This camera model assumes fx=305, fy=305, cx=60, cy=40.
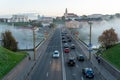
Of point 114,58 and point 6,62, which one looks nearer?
point 6,62

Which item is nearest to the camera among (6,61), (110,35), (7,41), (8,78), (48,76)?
(8,78)

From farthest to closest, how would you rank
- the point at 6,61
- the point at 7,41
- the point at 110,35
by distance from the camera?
1. the point at 110,35
2. the point at 7,41
3. the point at 6,61

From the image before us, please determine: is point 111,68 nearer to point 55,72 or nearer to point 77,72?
point 77,72

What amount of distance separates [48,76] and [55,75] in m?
1.01

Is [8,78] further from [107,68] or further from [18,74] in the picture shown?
[107,68]

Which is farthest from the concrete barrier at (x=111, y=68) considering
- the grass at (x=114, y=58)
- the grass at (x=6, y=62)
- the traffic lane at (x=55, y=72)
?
the grass at (x=6, y=62)

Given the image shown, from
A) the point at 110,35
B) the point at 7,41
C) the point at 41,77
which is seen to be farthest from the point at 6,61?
the point at 110,35

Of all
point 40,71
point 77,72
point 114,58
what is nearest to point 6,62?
point 40,71

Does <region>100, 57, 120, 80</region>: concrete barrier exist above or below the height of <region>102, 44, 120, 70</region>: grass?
below

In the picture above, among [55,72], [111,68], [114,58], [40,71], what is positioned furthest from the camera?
[114,58]

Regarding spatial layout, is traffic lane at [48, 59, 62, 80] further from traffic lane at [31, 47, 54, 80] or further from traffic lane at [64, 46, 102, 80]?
traffic lane at [64, 46, 102, 80]

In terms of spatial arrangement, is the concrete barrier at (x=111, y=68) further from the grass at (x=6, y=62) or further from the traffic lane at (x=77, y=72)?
the grass at (x=6, y=62)

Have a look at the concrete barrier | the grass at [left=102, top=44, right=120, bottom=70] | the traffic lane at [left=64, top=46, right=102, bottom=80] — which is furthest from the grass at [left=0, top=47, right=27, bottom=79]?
the grass at [left=102, top=44, right=120, bottom=70]

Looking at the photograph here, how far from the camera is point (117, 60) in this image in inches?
1650
